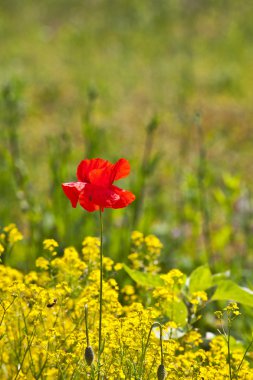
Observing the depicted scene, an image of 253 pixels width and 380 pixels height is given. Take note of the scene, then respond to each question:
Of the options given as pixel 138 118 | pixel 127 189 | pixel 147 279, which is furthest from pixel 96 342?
pixel 138 118

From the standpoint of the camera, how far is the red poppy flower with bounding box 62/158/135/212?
1541 millimetres

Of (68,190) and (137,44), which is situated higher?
(68,190)

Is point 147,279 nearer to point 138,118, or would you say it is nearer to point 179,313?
point 179,313

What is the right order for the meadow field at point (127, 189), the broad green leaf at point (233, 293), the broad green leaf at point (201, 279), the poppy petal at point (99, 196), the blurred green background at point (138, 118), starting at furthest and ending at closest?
the blurred green background at point (138, 118) → the broad green leaf at point (201, 279) → the broad green leaf at point (233, 293) → the meadow field at point (127, 189) → the poppy petal at point (99, 196)

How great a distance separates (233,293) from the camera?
197 centimetres

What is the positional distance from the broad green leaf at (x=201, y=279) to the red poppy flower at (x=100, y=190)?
0.58m

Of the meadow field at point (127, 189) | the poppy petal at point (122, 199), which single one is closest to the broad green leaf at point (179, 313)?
the meadow field at point (127, 189)

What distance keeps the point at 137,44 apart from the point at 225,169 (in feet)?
24.5

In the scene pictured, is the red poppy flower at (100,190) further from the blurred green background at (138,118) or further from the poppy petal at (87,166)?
the blurred green background at (138,118)

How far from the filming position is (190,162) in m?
6.86

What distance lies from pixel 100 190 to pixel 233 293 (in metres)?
0.65

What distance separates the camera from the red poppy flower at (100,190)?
1.54 meters

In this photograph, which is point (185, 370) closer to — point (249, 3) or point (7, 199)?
point (7, 199)

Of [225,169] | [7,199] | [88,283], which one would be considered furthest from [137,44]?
[88,283]
